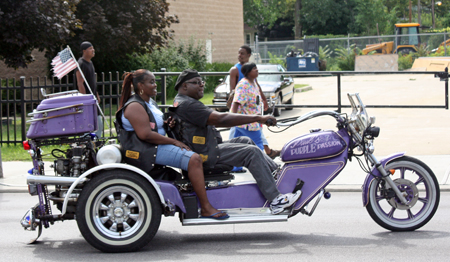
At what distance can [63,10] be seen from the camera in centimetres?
1582

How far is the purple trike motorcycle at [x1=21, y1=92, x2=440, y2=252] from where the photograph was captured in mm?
5266

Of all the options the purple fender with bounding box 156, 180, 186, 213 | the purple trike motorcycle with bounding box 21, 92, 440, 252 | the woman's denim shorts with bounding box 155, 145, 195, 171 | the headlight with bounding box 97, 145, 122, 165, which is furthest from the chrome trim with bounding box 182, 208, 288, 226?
the headlight with bounding box 97, 145, 122, 165

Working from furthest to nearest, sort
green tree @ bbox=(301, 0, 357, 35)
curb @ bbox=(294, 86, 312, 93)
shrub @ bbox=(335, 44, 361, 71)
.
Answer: green tree @ bbox=(301, 0, 357, 35) < shrub @ bbox=(335, 44, 361, 71) < curb @ bbox=(294, 86, 312, 93)

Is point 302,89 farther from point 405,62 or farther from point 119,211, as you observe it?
point 119,211

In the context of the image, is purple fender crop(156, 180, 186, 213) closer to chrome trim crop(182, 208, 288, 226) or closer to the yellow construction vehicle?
chrome trim crop(182, 208, 288, 226)

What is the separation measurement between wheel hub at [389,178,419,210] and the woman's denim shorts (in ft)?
7.06

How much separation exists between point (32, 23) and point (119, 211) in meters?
11.3

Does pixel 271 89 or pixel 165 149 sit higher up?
pixel 271 89

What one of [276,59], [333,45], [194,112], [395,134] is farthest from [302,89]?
[194,112]

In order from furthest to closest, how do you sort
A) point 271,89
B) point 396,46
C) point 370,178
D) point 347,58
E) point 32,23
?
point 396,46 → point 347,58 → point 271,89 → point 32,23 → point 370,178

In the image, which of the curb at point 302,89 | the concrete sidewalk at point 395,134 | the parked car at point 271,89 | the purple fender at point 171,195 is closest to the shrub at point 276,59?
the curb at point 302,89

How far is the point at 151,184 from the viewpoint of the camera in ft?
17.5

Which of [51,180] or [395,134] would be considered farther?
[395,134]

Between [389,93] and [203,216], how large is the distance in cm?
1785
